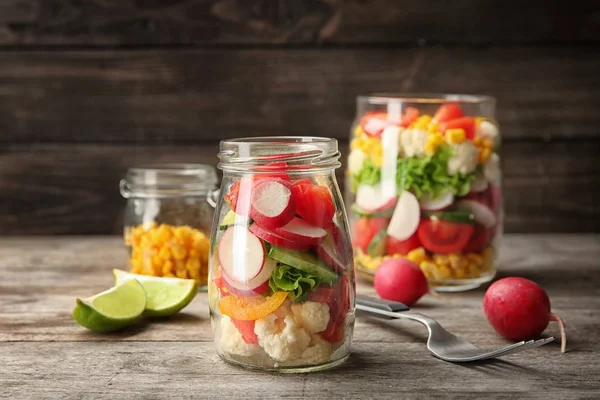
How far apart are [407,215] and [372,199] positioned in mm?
75

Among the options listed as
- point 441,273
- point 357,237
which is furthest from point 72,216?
point 441,273

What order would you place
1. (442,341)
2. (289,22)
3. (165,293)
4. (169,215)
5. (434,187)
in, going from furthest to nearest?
(289,22)
(169,215)
(434,187)
(165,293)
(442,341)

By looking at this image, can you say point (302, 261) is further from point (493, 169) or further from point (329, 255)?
point (493, 169)

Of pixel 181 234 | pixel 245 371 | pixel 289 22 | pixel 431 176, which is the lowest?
pixel 245 371

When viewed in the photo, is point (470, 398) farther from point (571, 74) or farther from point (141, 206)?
point (571, 74)

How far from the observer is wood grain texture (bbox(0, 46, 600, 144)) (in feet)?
6.38

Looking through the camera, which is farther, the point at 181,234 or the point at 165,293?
the point at 181,234

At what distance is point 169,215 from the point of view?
145cm

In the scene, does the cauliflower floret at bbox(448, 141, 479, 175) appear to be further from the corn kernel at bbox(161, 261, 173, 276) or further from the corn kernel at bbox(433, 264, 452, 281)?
the corn kernel at bbox(161, 261, 173, 276)

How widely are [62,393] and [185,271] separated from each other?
48 cm

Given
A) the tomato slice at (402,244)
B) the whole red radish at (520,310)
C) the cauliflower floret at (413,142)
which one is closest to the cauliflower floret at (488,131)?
the cauliflower floret at (413,142)

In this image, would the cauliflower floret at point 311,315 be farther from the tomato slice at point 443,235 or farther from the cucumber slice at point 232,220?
the tomato slice at point 443,235

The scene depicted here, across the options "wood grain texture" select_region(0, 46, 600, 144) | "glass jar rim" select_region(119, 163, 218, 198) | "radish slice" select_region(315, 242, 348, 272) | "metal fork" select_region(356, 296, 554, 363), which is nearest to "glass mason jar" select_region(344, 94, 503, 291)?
"metal fork" select_region(356, 296, 554, 363)

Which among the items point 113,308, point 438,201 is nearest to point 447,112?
point 438,201
